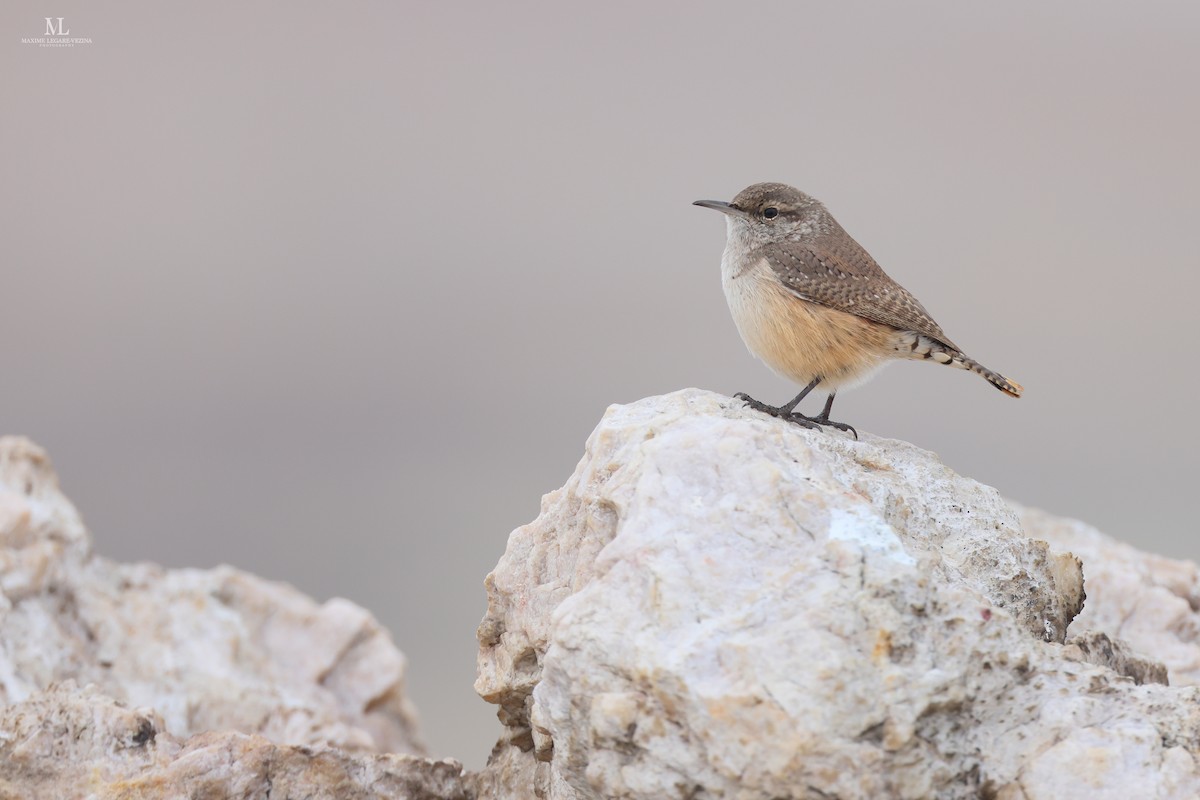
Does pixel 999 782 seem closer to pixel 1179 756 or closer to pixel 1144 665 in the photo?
pixel 1179 756

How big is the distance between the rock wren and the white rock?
2695mm

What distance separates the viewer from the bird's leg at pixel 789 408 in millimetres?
4941

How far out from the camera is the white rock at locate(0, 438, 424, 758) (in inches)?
219

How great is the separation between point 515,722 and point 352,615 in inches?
113

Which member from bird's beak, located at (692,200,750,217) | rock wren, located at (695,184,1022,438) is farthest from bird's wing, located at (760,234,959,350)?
bird's beak, located at (692,200,750,217)

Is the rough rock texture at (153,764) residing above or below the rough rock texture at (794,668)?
below

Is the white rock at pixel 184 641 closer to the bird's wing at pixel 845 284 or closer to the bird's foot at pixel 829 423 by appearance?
the bird's foot at pixel 829 423

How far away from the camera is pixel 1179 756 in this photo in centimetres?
301

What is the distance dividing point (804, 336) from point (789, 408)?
0.39 meters

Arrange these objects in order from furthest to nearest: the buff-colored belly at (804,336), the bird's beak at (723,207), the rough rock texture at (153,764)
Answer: the bird's beak at (723,207) → the buff-colored belly at (804,336) → the rough rock texture at (153,764)

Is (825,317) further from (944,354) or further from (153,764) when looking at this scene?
(153,764)

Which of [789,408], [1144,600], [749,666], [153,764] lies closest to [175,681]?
[153,764]

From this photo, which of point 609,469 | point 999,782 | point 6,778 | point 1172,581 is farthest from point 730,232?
point 6,778

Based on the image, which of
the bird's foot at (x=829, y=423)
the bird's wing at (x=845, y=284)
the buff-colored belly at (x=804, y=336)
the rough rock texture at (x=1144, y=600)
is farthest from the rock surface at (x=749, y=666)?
the rough rock texture at (x=1144, y=600)
